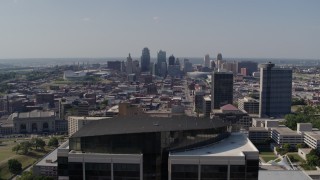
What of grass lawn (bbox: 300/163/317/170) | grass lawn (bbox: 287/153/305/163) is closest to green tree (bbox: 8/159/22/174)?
grass lawn (bbox: 300/163/317/170)

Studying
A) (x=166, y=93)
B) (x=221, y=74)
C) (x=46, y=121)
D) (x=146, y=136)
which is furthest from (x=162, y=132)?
(x=166, y=93)

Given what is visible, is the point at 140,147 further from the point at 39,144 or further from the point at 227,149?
the point at 39,144

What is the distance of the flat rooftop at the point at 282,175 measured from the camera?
49.6 metres

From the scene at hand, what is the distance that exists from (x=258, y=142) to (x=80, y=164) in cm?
7132

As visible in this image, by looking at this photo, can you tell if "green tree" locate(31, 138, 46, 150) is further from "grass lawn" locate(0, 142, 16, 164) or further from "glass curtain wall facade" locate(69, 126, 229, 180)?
"glass curtain wall facade" locate(69, 126, 229, 180)

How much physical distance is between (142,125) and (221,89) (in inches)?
3902

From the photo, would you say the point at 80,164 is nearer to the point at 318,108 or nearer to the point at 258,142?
the point at 258,142

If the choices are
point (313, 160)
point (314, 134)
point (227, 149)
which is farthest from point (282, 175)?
point (314, 134)

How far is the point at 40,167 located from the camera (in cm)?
6256

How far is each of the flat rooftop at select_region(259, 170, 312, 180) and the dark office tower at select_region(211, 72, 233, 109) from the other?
2943 inches

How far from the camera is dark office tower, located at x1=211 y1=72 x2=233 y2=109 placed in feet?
415

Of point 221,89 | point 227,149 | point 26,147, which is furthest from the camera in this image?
point 221,89

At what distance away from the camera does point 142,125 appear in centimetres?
3022

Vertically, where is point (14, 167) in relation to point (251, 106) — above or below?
below
